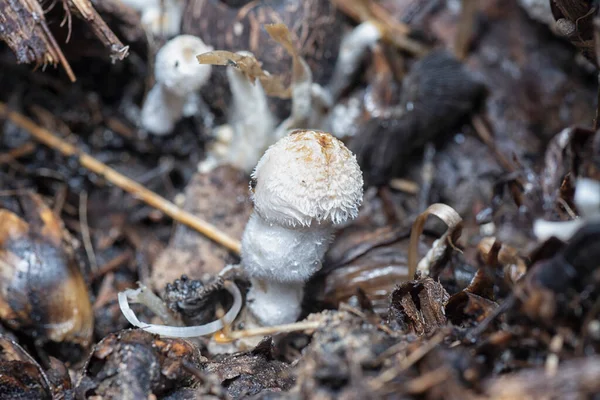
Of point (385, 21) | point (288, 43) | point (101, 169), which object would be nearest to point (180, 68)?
point (288, 43)

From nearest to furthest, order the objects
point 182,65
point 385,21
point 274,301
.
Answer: point 274,301
point 182,65
point 385,21

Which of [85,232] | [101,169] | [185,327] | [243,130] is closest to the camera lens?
[185,327]

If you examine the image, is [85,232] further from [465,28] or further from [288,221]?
[465,28]

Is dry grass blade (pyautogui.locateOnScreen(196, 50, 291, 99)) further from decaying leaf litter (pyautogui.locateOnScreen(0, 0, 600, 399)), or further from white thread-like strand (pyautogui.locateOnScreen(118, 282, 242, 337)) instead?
white thread-like strand (pyautogui.locateOnScreen(118, 282, 242, 337))

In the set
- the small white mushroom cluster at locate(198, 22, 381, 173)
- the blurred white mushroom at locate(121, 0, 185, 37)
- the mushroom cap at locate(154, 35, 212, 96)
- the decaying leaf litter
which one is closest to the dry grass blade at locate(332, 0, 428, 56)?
the decaying leaf litter

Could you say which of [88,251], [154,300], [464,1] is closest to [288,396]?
[154,300]

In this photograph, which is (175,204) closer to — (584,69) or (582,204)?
(582,204)

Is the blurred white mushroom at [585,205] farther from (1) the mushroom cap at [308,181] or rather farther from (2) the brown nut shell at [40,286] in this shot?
(2) the brown nut shell at [40,286]

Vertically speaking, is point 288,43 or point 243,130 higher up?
point 288,43
